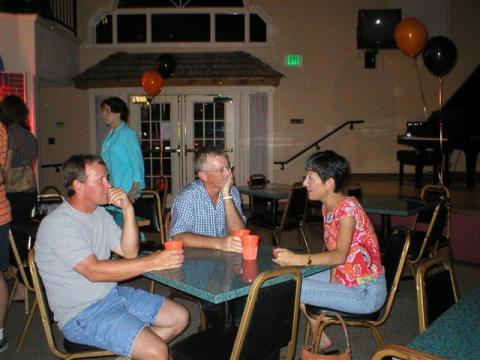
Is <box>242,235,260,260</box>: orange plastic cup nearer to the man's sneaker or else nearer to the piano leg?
the man's sneaker

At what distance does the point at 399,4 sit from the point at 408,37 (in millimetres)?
3603

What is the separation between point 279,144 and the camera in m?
10.8

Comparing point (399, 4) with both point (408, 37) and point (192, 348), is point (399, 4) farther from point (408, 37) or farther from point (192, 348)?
point (192, 348)

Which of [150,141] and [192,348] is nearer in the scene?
[192,348]

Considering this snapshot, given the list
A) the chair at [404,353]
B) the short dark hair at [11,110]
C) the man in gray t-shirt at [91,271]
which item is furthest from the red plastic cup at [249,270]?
the short dark hair at [11,110]

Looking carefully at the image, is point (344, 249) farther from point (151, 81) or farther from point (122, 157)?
point (151, 81)

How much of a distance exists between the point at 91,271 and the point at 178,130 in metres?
8.68

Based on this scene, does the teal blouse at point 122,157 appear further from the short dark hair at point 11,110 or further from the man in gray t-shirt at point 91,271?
the man in gray t-shirt at point 91,271

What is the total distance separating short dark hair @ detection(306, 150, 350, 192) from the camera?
285 centimetres

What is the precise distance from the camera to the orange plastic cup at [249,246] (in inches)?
99.3

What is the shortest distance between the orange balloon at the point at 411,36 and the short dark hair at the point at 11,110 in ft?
18.9

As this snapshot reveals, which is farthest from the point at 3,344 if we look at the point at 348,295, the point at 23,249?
the point at 348,295

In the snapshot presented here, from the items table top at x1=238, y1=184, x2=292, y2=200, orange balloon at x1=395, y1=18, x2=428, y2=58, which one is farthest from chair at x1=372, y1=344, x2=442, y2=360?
orange balloon at x1=395, y1=18, x2=428, y2=58

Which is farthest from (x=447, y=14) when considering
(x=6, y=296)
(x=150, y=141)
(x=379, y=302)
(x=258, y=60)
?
(x=6, y=296)
